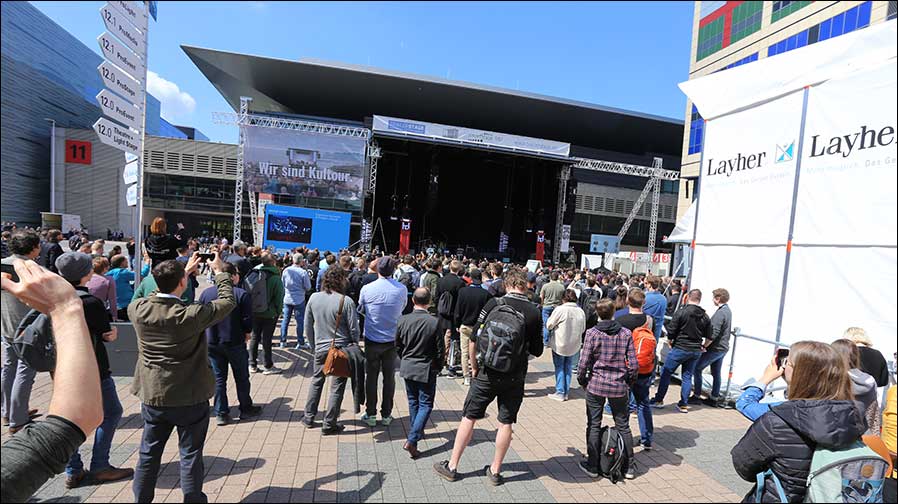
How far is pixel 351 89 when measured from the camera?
106 feet

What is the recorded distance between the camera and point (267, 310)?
19.0 ft

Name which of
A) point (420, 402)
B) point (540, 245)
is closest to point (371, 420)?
point (420, 402)

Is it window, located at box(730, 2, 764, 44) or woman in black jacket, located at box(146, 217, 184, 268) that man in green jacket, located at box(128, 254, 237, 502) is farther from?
window, located at box(730, 2, 764, 44)

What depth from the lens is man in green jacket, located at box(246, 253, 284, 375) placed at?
18.8 feet

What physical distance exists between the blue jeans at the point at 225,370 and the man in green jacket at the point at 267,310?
4.28ft

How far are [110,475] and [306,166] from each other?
20637 mm

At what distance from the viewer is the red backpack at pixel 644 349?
13.8 ft

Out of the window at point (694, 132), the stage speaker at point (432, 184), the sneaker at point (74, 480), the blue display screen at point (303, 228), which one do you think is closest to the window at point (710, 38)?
the window at point (694, 132)

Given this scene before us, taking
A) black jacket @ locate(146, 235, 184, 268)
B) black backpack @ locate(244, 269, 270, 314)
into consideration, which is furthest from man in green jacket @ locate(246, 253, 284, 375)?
black jacket @ locate(146, 235, 184, 268)

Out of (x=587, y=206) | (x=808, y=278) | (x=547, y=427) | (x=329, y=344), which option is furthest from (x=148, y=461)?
(x=587, y=206)

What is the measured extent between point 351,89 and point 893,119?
3262 cm

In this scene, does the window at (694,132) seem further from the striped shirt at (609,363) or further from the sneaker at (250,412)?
the sneaker at (250,412)

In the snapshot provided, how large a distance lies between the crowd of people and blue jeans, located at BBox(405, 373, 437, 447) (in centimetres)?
2

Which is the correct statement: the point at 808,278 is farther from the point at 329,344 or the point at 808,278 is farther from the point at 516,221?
the point at 516,221
